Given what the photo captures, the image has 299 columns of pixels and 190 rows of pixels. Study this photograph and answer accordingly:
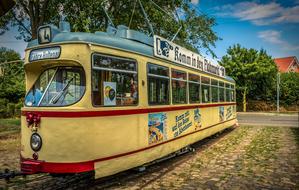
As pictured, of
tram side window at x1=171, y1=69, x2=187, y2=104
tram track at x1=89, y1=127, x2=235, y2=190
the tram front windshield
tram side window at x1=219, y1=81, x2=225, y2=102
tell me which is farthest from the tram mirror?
tram side window at x1=219, y1=81, x2=225, y2=102

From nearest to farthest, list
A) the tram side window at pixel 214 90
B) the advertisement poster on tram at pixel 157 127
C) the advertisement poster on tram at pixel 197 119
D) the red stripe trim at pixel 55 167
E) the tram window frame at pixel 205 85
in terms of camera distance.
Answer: the red stripe trim at pixel 55 167 → the advertisement poster on tram at pixel 157 127 → the advertisement poster on tram at pixel 197 119 → the tram window frame at pixel 205 85 → the tram side window at pixel 214 90

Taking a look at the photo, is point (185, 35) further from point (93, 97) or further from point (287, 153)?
point (93, 97)

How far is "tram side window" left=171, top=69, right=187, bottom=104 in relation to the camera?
9.04 m

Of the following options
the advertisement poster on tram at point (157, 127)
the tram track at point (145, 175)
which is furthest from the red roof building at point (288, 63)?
the advertisement poster on tram at point (157, 127)

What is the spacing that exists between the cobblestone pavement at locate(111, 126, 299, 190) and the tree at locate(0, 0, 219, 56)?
6857 millimetres

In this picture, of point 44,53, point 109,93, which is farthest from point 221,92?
point 44,53

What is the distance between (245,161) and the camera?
9.40 meters

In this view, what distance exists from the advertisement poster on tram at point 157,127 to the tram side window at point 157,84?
1.05 feet

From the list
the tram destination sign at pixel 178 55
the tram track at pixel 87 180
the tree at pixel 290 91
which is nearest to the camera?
the tram track at pixel 87 180

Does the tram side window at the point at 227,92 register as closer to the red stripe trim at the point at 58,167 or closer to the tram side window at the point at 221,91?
the tram side window at the point at 221,91

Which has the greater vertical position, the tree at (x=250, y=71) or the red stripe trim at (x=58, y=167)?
the tree at (x=250, y=71)

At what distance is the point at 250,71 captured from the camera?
134 ft

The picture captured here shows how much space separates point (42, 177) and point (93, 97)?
263 centimetres

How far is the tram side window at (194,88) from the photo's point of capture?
10488 millimetres
